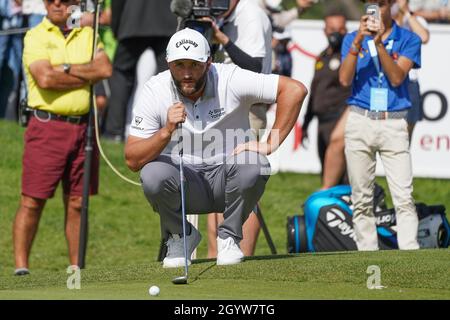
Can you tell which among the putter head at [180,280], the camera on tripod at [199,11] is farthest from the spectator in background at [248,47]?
the putter head at [180,280]

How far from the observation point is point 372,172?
36.7 feet

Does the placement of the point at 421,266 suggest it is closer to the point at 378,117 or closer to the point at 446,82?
the point at 378,117

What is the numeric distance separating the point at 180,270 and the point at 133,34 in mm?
6100

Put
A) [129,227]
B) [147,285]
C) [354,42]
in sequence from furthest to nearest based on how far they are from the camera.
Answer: [129,227], [354,42], [147,285]

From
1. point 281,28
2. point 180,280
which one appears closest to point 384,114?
point 180,280

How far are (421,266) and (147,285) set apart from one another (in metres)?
1.78

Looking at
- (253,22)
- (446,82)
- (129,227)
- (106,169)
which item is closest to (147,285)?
(253,22)

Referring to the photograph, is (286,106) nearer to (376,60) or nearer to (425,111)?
(376,60)

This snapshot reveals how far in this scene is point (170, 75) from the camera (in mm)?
9250

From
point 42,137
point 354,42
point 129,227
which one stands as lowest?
point 129,227

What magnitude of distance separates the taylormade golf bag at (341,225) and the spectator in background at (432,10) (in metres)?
5.36

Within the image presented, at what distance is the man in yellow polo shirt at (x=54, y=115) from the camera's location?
36.9 ft

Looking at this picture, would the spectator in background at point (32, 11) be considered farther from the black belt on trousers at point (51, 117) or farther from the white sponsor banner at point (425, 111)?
the black belt on trousers at point (51, 117)
